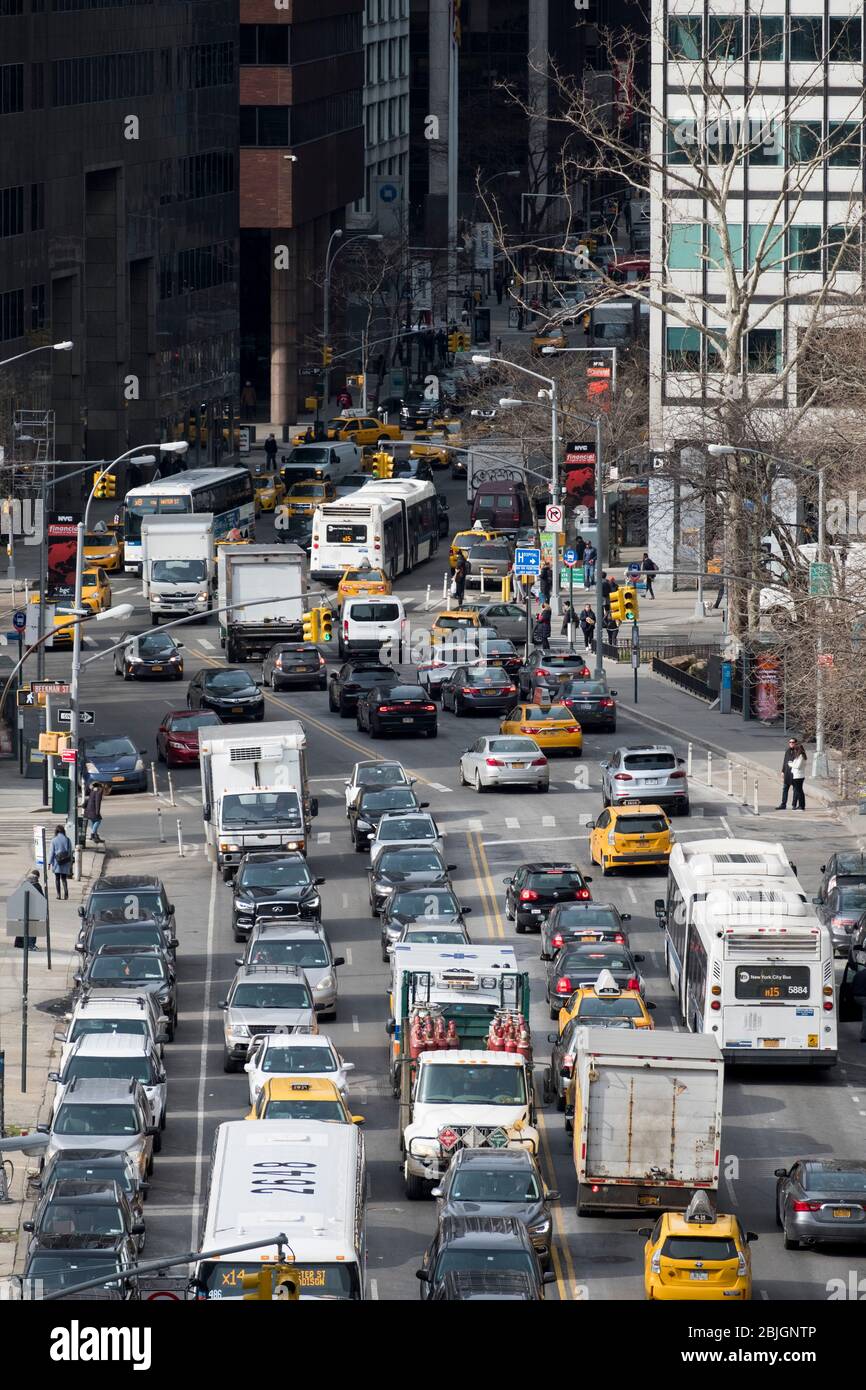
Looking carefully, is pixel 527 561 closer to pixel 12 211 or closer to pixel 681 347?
pixel 681 347

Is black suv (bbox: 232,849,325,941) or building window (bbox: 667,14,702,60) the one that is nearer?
black suv (bbox: 232,849,325,941)

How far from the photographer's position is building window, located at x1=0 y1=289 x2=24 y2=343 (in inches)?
3730

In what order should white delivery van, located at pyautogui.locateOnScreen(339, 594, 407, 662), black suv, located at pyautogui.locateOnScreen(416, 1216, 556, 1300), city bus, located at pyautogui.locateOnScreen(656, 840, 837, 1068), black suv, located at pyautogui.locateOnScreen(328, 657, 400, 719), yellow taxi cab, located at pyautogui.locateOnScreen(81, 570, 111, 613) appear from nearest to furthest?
black suv, located at pyautogui.locateOnScreen(416, 1216, 556, 1300)
city bus, located at pyautogui.locateOnScreen(656, 840, 837, 1068)
black suv, located at pyautogui.locateOnScreen(328, 657, 400, 719)
white delivery van, located at pyautogui.locateOnScreen(339, 594, 407, 662)
yellow taxi cab, located at pyautogui.locateOnScreen(81, 570, 111, 613)

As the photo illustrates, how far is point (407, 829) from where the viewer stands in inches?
1802

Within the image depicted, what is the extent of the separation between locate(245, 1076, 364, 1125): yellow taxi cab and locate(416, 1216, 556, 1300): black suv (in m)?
4.11

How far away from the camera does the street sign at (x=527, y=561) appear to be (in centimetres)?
7306

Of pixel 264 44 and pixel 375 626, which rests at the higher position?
pixel 264 44

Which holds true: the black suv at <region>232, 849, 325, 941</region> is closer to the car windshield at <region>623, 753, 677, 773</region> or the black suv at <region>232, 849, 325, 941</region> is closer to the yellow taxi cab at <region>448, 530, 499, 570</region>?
the car windshield at <region>623, 753, 677, 773</region>

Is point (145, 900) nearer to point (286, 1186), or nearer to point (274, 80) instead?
point (286, 1186)

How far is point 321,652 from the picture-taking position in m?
72.4

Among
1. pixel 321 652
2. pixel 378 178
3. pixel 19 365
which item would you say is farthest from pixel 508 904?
pixel 378 178

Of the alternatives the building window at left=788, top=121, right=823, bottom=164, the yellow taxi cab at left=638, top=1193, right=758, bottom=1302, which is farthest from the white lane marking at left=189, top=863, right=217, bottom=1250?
the building window at left=788, top=121, right=823, bottom=164

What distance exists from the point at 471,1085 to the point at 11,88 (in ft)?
240

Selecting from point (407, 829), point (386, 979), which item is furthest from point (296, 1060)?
A: point (407, 829)
